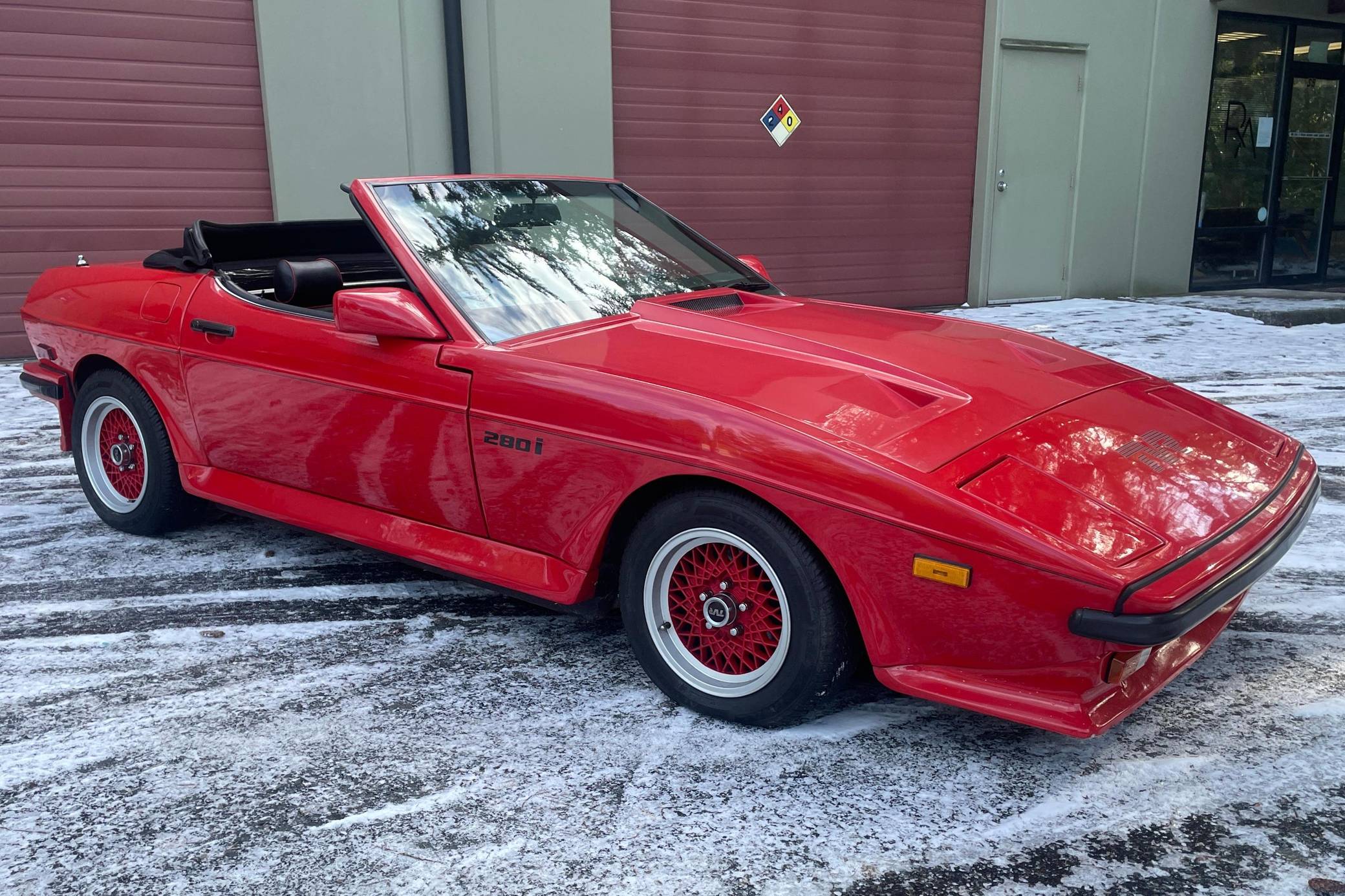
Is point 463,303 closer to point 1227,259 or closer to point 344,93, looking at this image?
point 344,93

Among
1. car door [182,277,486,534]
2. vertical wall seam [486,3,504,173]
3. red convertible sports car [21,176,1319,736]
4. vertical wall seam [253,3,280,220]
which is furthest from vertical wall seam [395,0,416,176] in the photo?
car door [182,277,486,534]

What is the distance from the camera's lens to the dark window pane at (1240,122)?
12.2 meters

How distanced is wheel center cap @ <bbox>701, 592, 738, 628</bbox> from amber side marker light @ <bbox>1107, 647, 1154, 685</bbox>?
2.95 feet

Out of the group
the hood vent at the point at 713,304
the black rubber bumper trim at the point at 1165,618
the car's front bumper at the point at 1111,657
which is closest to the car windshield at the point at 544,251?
the hood vent at the point at 713,304

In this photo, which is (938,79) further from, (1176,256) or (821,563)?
(821,563)

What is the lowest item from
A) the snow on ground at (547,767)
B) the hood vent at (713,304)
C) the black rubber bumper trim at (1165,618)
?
the snow on ground at (547,767)

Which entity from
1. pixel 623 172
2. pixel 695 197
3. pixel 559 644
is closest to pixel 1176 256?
pixel 695 197

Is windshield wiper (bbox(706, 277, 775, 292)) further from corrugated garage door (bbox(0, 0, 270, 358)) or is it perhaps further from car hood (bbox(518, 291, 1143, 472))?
corrugated garage door (bbox(0, 0, 270, 358))

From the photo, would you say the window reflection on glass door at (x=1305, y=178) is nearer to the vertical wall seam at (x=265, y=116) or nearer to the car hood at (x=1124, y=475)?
the vertical wall seam at (x=265, y=116)

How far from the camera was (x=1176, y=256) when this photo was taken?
12.6m

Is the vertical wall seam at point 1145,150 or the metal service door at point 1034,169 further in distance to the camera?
the vertical wall seam at point 1145,150

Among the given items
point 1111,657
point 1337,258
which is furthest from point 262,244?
point 1337,258

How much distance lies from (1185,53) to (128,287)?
11.6 meters

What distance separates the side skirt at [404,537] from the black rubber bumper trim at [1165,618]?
1338mm
